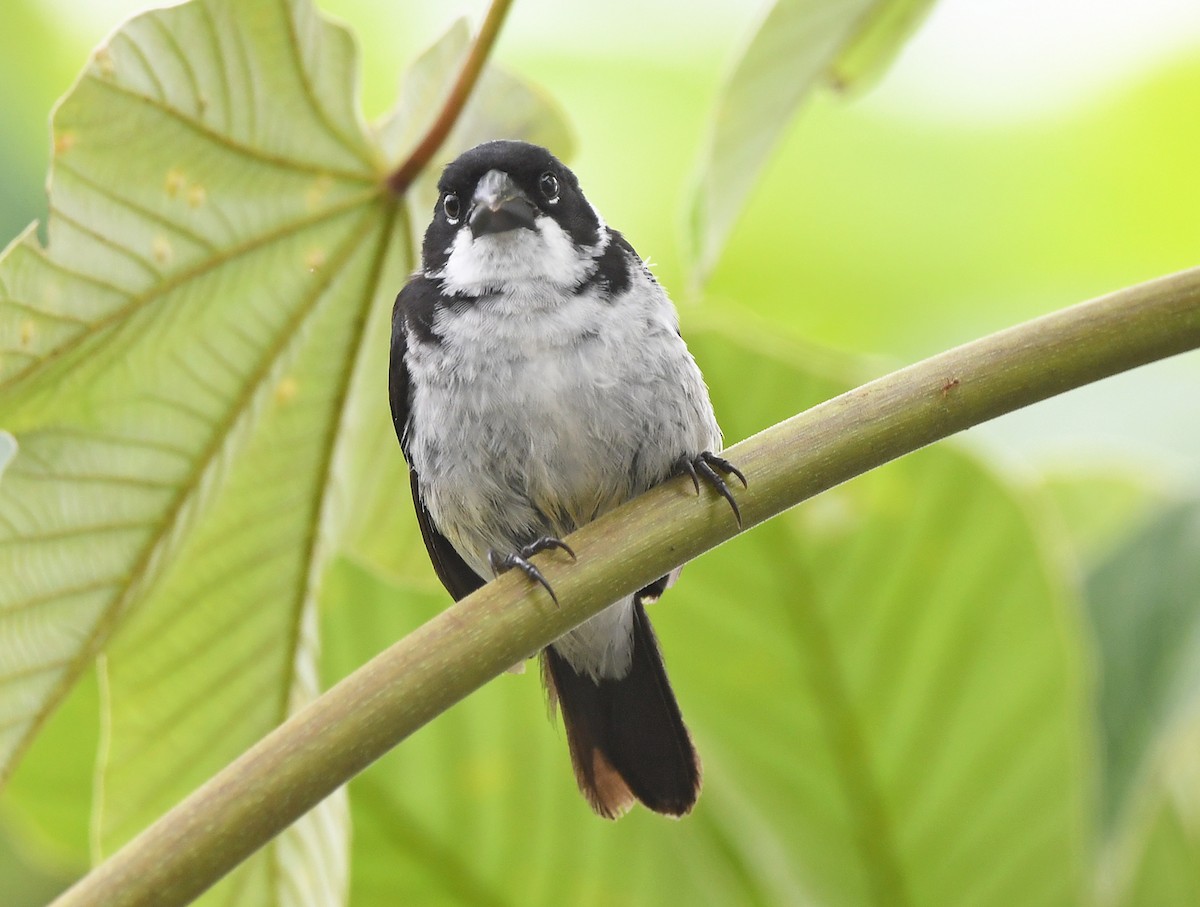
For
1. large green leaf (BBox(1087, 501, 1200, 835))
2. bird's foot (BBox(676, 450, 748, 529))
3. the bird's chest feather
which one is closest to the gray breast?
the bird's chest feather

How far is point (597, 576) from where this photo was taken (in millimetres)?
1120

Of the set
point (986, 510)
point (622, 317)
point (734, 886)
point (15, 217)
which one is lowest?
point (734, 886)

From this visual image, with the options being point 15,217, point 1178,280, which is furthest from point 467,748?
point 15,217

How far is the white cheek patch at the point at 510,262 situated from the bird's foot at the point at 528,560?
1.12 ft

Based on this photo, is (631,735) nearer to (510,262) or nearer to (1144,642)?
(510,262)

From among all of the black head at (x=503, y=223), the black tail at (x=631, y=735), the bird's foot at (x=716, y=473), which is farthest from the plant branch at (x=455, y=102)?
the black tail at (x=631, y=735)

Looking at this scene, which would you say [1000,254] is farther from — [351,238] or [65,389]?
[65,389]

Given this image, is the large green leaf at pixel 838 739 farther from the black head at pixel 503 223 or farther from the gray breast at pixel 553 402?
the black head at pixel 503 223

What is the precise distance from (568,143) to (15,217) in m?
1.74

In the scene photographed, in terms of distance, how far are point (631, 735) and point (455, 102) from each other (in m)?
0.81

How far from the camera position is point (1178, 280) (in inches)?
43.4

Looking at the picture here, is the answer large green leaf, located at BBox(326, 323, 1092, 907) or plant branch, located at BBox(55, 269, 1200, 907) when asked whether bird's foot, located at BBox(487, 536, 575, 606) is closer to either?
plant branch, located at BBox(55, 269, 1200, 907)

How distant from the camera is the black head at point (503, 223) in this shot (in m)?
1.87

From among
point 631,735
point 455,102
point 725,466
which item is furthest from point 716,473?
point 631,735
